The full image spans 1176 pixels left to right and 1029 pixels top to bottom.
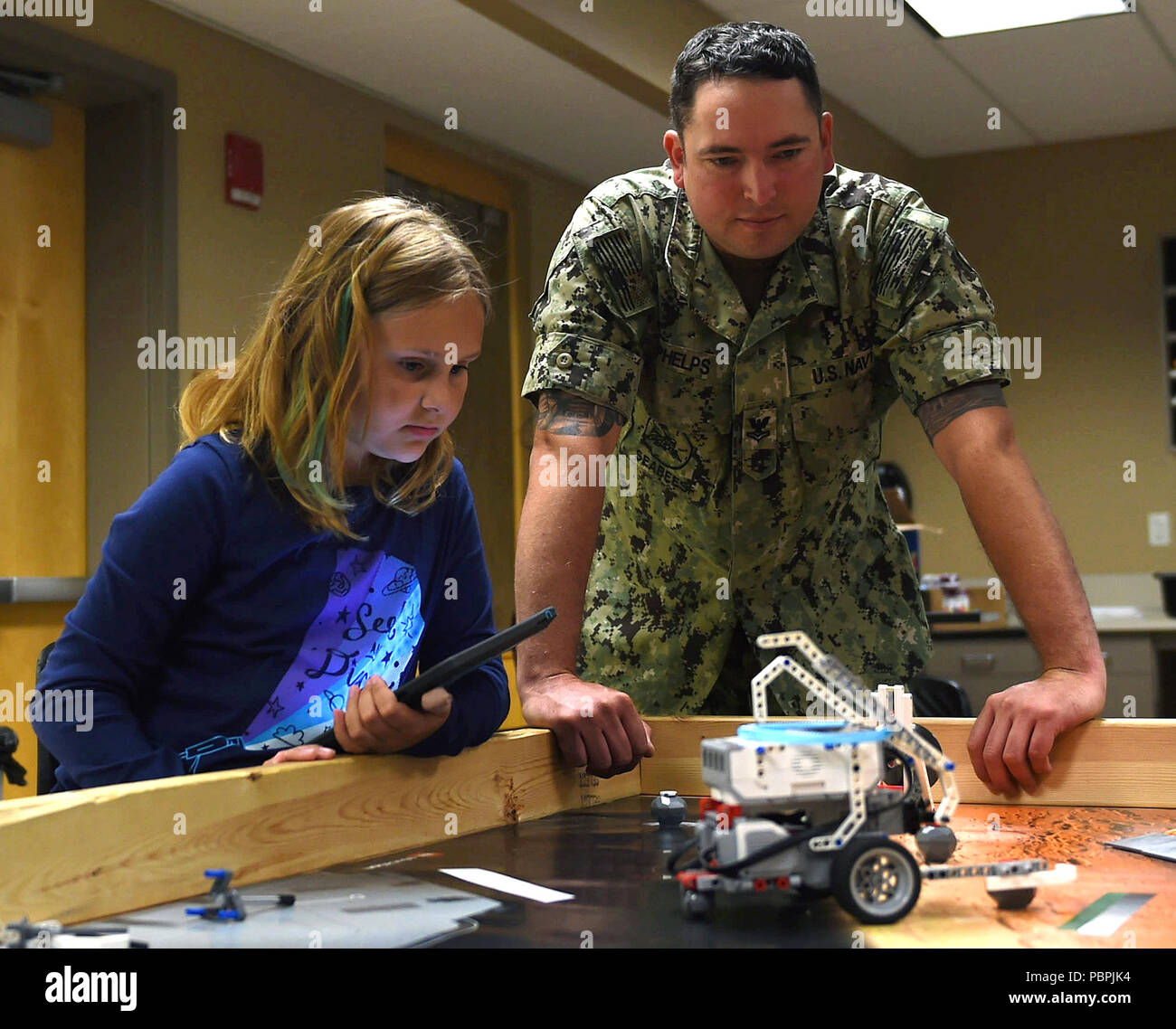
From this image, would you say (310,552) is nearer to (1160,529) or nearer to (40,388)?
(40,388)

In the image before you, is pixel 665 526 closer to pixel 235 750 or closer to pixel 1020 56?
pixel 235 750

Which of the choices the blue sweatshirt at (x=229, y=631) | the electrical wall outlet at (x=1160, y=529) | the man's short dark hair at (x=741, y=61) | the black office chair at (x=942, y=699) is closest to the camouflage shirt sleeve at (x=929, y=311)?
the man's short dark hair at (x=741, y=61)

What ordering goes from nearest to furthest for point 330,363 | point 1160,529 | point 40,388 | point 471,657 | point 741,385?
point 471,657 < point 330,363 < point 741,385 < point 40,388 < point 1160,529

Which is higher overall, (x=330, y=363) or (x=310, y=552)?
(x=330, y=363)

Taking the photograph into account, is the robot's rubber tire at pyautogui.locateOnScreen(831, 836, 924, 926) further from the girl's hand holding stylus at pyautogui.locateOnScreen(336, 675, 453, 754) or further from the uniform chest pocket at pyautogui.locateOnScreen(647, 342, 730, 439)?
the uniform chest pocket at pyautogui.locateOnScreen(647, 342, 730, 439)

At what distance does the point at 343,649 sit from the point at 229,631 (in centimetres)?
10

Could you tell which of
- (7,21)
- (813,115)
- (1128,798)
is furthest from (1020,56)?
(1128,798)

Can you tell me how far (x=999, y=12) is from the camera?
394 cm

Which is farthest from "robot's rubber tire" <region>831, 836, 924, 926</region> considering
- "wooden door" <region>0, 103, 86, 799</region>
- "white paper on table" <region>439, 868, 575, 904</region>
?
"wooden door" <region>0, 103, 86, 799</region>

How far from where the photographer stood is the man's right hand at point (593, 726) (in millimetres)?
1181

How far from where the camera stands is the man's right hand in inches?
46.5

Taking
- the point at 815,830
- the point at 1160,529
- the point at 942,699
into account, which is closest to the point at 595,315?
the point at 815,830

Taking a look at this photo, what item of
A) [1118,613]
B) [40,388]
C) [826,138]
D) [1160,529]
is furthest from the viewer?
[1160,529]
